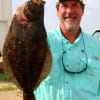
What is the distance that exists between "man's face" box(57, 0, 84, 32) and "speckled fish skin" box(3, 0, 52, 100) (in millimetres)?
838

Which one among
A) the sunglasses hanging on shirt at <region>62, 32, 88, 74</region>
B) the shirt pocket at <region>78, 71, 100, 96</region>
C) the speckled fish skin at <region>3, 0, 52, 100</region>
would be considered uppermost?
the speckled fish skin at <region>3, 0, 52, 100</region>

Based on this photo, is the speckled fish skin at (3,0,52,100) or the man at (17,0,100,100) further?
the man at (17,0,100,100)

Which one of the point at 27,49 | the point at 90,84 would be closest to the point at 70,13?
the point at 90,84

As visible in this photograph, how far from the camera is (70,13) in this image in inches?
157

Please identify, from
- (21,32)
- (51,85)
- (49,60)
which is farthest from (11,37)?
(51,85)

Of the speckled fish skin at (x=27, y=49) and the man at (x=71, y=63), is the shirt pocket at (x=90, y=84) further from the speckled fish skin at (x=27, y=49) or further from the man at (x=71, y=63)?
the speckled fish skin at (x=27, y=49)

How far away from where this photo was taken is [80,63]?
412cm

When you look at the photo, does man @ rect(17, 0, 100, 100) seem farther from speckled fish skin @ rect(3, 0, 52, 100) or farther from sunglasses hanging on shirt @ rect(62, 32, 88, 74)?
speckled fish skin @ rect(3, 0, 52, 100)

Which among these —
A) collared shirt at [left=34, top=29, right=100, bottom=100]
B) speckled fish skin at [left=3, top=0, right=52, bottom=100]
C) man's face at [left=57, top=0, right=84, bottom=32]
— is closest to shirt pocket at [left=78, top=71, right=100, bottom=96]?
collared shirt at [left=34, top=29, right=100, bottom=100]

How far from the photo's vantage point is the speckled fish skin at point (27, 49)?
312 cm

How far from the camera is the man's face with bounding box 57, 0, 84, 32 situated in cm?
399

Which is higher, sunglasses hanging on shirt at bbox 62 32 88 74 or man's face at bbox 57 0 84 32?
man's face at bbox 57 0 84 32

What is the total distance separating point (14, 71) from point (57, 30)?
114cm

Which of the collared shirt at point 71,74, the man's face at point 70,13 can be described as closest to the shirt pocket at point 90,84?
the collared shirt at point 71,74
